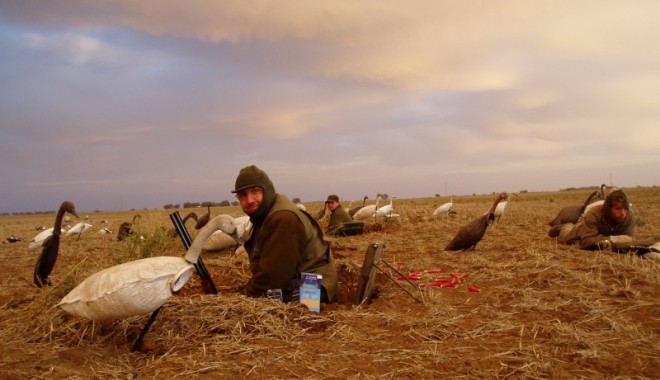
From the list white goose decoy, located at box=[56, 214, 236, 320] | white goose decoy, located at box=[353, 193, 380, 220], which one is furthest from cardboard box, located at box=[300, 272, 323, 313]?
white goose decoy, located at box=[353, 193, 380, 220]

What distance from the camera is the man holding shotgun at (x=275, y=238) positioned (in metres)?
4.65

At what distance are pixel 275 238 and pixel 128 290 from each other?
1507 millimetres

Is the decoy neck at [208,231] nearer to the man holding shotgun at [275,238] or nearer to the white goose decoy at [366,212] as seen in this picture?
the man holding shotgun at [275,238]

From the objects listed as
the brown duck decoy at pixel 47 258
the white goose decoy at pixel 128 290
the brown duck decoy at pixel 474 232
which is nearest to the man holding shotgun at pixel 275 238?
the white goose decoy at pixel 128 290

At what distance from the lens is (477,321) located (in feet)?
14.7

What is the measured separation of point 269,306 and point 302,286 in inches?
19.8

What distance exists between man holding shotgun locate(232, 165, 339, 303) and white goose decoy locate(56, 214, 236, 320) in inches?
41.3

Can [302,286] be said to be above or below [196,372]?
above

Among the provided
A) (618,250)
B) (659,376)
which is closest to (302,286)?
(659,376)

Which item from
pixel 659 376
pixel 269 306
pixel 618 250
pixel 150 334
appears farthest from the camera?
pixel 618 250

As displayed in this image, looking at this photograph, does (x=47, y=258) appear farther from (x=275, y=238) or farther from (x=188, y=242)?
(x=275, y=238)

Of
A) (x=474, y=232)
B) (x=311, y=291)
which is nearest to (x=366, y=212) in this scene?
(x=474, y=232)

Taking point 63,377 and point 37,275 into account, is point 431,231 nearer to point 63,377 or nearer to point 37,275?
point 37,275

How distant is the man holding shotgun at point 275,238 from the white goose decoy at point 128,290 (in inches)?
41.3
